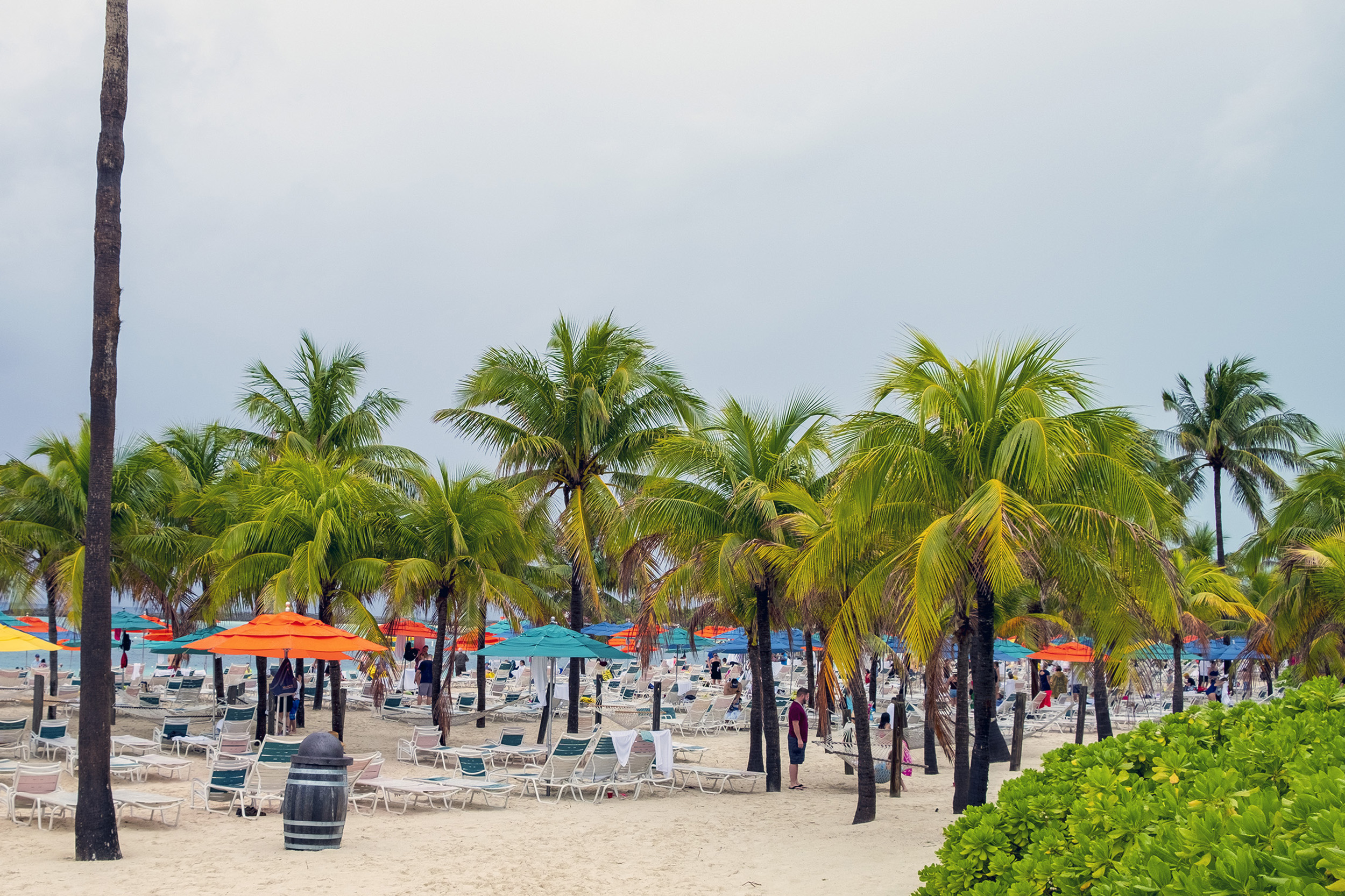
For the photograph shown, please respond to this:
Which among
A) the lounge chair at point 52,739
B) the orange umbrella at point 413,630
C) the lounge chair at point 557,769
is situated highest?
the orange umbrella at point 413,630

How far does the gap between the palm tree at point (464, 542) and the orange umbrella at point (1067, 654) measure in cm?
1056

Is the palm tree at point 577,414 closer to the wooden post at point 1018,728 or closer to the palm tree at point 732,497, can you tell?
the palm tree at point 732,497

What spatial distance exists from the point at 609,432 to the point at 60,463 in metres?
11.3

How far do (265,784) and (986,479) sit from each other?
30.0ft

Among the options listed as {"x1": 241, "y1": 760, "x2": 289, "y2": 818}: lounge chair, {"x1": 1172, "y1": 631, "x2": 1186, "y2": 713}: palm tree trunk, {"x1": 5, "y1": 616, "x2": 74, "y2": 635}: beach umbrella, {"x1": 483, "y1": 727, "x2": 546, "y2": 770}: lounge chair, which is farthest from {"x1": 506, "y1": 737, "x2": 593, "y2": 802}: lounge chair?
{"x1": 5, "y1": 616, "x2": 74, "y2": 635}: beach umbrella

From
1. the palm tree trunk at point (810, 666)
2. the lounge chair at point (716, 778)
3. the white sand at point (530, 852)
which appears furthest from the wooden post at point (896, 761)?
the lounge chair at point (716, 778)

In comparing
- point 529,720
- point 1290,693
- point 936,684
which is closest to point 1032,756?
point 936,684

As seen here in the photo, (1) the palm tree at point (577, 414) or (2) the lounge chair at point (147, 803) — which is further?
(1) the palm tree at point (577, 414)

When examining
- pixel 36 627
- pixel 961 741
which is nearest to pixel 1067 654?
pixel 961 741

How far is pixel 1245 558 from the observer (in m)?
22.7

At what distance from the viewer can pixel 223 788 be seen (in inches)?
486

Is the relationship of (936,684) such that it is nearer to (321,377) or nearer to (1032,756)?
(1032,756)

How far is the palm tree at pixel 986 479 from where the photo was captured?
1007 cm

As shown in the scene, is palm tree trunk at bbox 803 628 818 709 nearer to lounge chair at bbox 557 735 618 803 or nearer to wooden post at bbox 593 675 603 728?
lounge chair at bbox 557 735 618 803
